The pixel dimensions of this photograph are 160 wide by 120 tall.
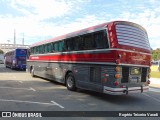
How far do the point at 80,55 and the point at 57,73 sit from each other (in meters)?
3.46

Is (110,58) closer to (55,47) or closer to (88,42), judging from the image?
(88,42)

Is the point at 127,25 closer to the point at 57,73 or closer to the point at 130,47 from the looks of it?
the point at 130,47

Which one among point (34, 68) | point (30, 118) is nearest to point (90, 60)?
point (30, 118)

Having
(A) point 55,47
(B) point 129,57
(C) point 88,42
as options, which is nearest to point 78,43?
(C) point 88,42

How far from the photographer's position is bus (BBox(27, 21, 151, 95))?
10117mm

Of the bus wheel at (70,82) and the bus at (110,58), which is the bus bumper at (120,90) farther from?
the bus wheel at (70,82)

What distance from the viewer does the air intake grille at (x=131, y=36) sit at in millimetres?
10406

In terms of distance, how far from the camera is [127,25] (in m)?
10.9

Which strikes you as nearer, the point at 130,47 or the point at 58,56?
the point at 130,47

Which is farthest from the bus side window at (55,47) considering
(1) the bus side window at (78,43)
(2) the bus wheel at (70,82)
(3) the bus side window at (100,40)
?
(3) the bus side window at (100,40)

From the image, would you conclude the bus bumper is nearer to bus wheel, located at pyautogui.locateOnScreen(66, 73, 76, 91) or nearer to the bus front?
the bus front

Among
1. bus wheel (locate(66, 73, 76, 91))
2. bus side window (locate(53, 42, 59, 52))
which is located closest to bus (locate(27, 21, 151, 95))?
bus wheel (locate(66, 73, 76, 91))

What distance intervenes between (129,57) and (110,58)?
87 centimetres

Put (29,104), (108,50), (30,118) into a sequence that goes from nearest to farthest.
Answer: (30,118)
(29,104)
(108,50)
